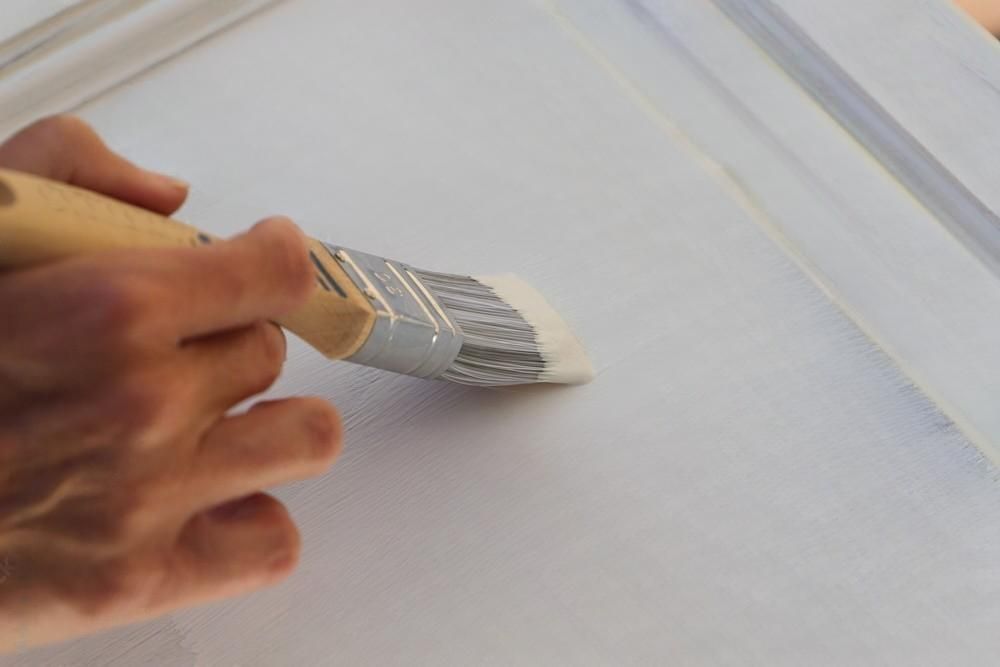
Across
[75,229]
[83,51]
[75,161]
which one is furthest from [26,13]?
[75,229]

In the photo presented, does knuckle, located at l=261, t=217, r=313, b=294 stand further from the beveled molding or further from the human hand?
the beveled molding

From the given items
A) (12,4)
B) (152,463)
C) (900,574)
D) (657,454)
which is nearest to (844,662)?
(900,574)

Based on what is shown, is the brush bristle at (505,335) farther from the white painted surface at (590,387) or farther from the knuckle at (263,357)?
the knuckle at (263,357)

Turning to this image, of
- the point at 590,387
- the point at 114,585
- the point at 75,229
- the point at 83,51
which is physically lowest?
the point at 590,387

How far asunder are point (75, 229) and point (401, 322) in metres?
0.24

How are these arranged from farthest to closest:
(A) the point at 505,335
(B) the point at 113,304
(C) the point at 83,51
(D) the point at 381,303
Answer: (C) the point at 83,51 < (A) the point at 505,335 < (D) the point at 381,303 < (B) the point at 113,304

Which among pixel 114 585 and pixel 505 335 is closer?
pixel 114 585

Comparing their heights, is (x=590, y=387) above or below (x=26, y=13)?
below

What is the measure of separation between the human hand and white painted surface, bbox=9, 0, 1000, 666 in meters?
0.19

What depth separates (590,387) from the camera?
0.77m

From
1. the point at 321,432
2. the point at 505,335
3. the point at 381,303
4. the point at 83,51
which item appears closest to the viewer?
the point at 321,432

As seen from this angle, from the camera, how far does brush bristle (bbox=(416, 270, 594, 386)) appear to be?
716 mm

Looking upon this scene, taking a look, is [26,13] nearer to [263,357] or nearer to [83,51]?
[83,51]

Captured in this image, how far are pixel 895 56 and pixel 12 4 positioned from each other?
0.78 m
